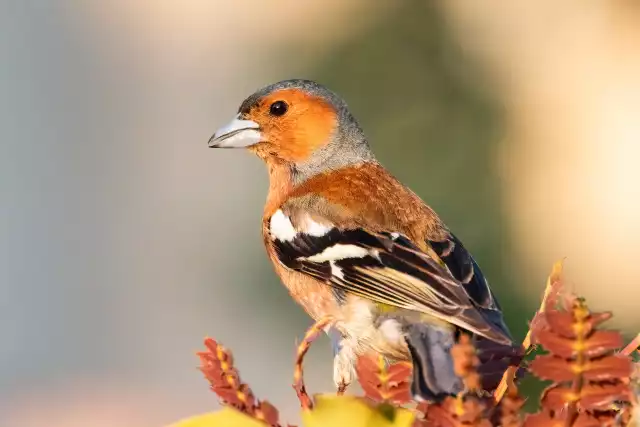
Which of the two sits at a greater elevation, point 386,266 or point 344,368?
point 386,266

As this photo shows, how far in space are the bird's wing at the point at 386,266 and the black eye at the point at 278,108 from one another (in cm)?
31

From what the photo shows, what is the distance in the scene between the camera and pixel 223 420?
1054 mm

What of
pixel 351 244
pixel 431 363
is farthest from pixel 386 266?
pixel 431 363

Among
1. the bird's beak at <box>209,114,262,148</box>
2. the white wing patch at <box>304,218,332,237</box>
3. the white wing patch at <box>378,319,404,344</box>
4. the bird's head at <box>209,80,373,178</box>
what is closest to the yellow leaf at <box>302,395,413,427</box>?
the white wing patch at <box>378,319,404,344</box>

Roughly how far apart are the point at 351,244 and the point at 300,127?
51 cm

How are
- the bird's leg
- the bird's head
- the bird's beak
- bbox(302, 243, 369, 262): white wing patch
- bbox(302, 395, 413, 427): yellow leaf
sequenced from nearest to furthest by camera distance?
bbox(302, 395, 413, 427): yellow leaf
the bird's leg
bbox(302, 243, 369, 262): white wing patch
the bird's beak
the bird's head

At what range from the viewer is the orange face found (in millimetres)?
2736

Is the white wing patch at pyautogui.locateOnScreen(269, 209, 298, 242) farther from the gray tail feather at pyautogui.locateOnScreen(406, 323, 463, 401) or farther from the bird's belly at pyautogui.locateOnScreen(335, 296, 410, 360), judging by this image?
the gray tail feather at pyautogui.locateOnScreen(406, 323, 463, 401)

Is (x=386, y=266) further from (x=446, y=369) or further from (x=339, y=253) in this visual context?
(x=446, y=369)

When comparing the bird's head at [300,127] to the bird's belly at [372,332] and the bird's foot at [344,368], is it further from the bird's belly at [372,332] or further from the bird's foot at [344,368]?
the bird's foot at [344,368]

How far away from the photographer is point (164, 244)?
1037 cm

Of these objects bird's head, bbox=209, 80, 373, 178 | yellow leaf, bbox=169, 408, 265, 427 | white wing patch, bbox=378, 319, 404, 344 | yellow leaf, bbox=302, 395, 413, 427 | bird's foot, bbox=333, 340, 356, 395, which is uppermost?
bird's head, bbox=209, 80, 373, 178

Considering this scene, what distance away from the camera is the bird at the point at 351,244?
200 cm

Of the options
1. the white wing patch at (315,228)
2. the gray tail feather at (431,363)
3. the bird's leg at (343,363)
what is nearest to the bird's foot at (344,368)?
the bird's leg at (343,363)
